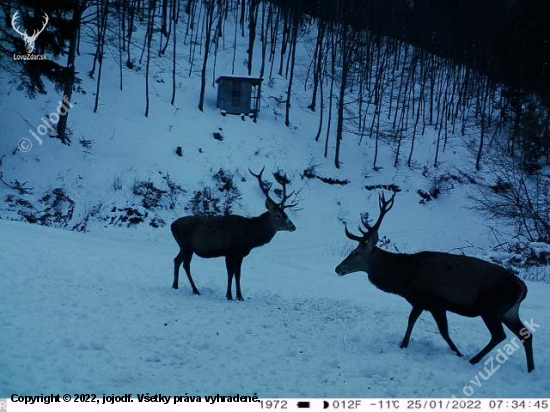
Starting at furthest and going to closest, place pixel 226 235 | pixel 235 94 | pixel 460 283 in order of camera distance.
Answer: pixel 235 94 → pixel 226 235 → pixel 460 283

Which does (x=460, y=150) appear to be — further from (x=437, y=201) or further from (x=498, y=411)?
(x=498, y=411)

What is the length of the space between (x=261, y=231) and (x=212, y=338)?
3.78 meters

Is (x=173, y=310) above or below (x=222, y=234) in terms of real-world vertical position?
below

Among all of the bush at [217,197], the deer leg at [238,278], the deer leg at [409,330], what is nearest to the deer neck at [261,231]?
the deer leg at [238,278]

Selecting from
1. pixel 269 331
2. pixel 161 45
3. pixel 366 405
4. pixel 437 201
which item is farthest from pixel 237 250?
pixel 161 45

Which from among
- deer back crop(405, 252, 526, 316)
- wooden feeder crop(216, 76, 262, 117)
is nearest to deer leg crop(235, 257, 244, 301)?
deer back crop(405, 252, 526, 316)

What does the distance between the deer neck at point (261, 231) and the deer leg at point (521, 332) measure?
5.02m

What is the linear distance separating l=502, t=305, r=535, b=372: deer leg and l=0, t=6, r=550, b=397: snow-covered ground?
18cm

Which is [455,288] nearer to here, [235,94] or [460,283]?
[460,283]

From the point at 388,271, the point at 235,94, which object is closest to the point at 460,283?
the point at 388,271

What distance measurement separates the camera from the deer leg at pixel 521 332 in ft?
20.1

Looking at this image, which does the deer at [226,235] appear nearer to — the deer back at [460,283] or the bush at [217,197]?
the deer back at [460,283]

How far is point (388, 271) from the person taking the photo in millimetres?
7535

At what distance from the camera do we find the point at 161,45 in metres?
40.5
